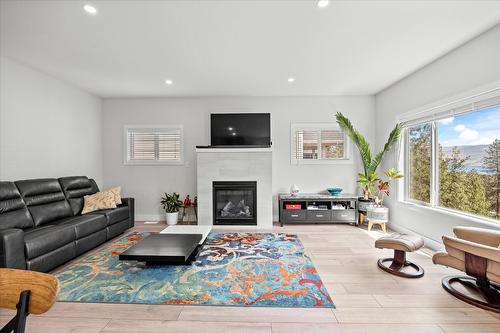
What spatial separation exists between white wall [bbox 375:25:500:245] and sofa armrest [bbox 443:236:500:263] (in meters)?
0.96

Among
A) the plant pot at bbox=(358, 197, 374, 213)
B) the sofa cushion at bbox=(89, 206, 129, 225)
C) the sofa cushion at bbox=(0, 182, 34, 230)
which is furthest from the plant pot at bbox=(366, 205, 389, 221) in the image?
the sofa cushion at bbox=(0, 182, 34, 230)

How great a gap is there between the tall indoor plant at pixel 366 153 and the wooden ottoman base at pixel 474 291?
7.41 ft

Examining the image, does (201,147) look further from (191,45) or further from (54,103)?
(54,103)

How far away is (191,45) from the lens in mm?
2957

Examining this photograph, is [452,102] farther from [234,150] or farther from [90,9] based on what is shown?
[90,9]

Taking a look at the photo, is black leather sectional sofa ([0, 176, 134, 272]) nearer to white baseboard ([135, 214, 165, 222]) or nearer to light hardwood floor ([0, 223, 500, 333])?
light hardwood floor ([0, 223, 500, 333])

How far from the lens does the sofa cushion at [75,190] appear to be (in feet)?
12.3

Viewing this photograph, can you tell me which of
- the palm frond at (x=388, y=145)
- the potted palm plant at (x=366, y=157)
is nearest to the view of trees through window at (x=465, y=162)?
the palm frond at (x=388, y=145)

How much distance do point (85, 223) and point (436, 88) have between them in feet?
17.8

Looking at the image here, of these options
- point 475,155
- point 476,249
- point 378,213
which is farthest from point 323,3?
point 378,213

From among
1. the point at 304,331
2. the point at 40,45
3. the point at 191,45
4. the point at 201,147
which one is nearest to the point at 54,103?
the point at 40,45

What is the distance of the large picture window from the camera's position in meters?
2.79

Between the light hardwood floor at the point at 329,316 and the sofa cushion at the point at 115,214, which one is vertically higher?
the sofa cushion at the point at 115,214

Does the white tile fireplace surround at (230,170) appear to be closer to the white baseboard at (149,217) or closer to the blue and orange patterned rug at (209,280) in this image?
the white baseboard at (149,217)
